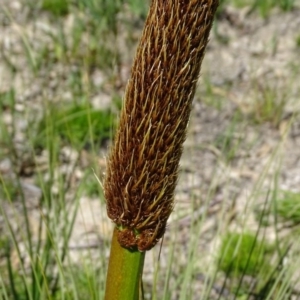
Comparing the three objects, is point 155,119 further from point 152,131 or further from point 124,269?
point 124,269

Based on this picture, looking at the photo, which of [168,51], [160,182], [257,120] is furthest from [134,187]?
[257,120]

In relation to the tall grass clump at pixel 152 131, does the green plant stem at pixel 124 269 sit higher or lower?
lower

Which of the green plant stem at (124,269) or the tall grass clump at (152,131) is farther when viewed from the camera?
the green plant stem at (124,269)

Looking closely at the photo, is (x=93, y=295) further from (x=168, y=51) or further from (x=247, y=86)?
(x=247, y=86)

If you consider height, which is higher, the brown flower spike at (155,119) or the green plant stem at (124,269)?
the brown flower spike at (155,119)

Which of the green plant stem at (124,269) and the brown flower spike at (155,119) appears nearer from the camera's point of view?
the brown flower spike at (155,119)

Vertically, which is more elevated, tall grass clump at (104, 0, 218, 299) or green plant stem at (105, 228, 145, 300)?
tall grass clump at (104, 0, 218, 299)

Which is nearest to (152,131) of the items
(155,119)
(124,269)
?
(155,119)
